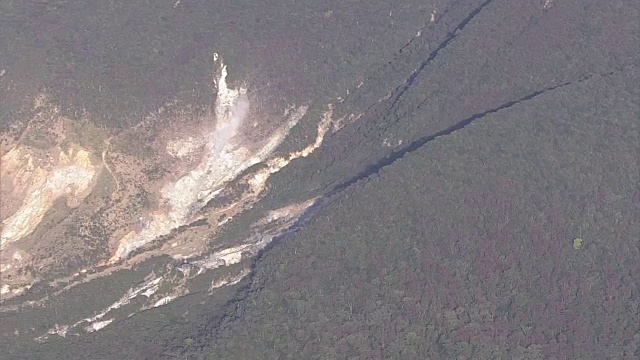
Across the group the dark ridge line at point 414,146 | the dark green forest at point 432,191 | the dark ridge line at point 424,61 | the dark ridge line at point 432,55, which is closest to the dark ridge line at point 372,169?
the dark ridge line at point 414,146

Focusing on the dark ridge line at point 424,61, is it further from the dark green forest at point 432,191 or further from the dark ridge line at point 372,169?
the dark ridge line at point 372,169

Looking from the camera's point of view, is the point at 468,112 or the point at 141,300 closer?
the point at 141,300

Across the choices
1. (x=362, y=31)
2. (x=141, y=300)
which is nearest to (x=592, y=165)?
(x=362, y=31)

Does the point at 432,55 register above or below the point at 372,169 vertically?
above

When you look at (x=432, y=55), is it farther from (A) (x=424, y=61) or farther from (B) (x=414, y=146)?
(B) (x=414, y=146)

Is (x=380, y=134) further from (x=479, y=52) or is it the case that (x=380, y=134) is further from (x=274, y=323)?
(x=274, y=323)

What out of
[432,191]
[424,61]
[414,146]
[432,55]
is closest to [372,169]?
[414,146]

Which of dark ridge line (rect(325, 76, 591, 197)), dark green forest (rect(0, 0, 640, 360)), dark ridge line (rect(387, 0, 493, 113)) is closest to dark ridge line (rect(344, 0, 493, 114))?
dark ridge line (rect(387, 0, 493, 113))

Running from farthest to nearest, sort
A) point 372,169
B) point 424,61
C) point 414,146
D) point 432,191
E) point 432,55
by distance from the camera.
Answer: point 432,55
point 424,61
point 372,169
point 414,146
point 432,191
